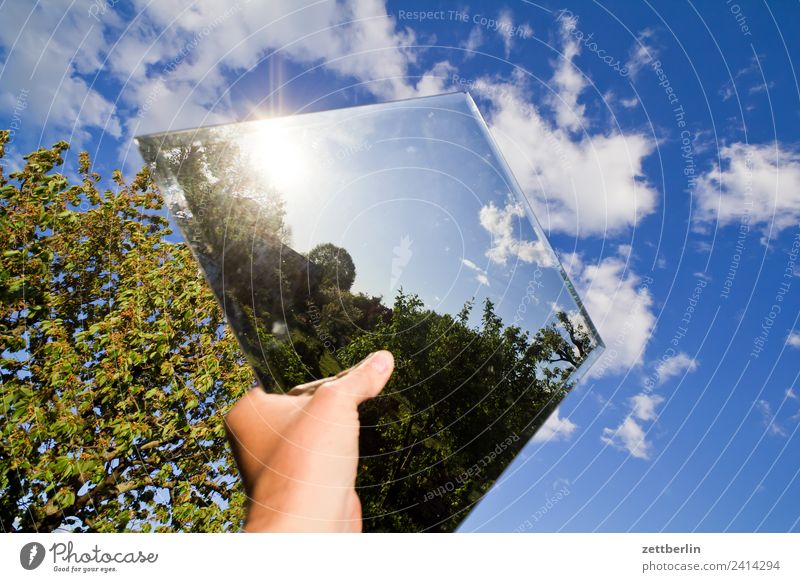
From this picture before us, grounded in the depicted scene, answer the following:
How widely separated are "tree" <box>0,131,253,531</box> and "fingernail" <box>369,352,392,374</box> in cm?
663

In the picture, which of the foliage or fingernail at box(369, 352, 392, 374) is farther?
the foliage

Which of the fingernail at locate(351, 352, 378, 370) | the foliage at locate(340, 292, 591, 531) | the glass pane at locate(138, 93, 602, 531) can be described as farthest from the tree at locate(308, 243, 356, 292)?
the fingernail at locate(351, 352, 378, 370)

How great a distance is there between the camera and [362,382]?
471cm

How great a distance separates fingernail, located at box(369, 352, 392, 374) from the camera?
4895mm

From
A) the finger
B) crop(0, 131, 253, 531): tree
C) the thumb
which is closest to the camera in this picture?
the finger

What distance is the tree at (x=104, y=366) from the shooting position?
8.53 m

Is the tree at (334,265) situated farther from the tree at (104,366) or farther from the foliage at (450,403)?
the tree at (104,366)
